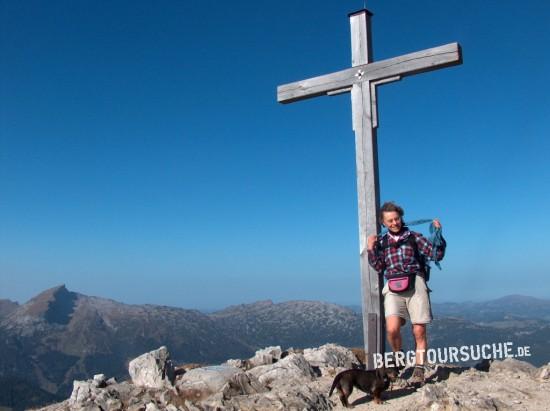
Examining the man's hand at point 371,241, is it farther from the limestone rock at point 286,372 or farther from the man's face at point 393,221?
the limestone rock at point 286,372

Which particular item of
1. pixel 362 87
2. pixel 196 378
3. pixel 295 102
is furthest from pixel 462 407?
pixel 295 102

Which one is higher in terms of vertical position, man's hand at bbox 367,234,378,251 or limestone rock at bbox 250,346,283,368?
man's hand at bbox 367,234,378,251

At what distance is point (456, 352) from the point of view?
8414mm

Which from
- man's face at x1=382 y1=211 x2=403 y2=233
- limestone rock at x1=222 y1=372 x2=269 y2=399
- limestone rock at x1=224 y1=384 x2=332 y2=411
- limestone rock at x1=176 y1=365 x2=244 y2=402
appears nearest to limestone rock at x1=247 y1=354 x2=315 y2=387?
limestone rock at x1=222 y1=372 x2=269 y2=399

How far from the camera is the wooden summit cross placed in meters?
8.52

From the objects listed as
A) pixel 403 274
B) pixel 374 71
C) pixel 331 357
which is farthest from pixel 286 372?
pixel 374 71

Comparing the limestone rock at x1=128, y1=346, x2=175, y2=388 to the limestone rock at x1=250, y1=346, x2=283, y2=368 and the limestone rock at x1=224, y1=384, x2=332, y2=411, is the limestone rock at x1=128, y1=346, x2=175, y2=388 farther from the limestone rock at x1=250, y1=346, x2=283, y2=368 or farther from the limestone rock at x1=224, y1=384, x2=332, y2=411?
the limestone rock at x1=224, y1=384, x2=332, y2=411

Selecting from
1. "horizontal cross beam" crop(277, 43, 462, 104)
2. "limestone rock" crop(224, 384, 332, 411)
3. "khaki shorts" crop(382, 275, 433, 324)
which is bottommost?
"limestone rock" crop(224, 384, 332, 411)

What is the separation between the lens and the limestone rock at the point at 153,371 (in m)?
9.45

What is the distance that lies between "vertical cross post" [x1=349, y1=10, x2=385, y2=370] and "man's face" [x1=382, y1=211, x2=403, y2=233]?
38cm

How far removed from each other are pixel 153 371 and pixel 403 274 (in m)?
5.13

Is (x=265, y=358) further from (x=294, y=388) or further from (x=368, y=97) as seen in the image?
(x=368, y=97)

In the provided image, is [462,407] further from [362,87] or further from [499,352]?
[362,87]

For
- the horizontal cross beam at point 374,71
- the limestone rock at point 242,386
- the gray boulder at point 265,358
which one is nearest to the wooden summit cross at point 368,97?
the horizontal cross beam at point 374,71
